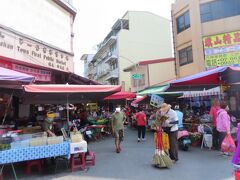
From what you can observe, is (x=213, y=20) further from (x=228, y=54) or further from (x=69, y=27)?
(x=69, y=27)

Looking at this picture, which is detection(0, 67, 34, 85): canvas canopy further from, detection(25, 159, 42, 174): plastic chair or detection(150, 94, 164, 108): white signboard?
detection(150, 94, 164, 108): white signboard

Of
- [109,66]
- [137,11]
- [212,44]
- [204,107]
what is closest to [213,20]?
[212,44]

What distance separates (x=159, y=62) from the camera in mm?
34469

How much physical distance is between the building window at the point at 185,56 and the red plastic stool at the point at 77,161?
53.0 feet

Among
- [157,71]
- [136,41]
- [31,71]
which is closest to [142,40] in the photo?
[136,41]

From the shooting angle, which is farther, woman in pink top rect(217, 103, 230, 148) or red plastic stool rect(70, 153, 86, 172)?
woman in pink top rect(217, 103, 230, 148)

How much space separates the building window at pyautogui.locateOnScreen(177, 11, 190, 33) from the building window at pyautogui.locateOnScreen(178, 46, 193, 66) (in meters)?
1.86

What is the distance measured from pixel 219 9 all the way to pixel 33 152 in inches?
719

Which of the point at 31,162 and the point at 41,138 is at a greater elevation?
the point at 41,138

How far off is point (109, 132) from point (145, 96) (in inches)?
157

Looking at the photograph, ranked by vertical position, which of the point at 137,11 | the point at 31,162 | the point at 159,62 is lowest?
the point at 31,162

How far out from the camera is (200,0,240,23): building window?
20359 mm

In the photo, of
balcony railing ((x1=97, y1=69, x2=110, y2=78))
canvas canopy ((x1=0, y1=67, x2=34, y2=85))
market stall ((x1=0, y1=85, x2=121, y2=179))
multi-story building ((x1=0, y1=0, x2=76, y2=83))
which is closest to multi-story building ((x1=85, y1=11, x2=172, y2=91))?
balcony railing ((x1=97, y1=69, x2=110, y2=78))

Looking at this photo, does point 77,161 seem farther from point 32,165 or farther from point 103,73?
point 103,73
